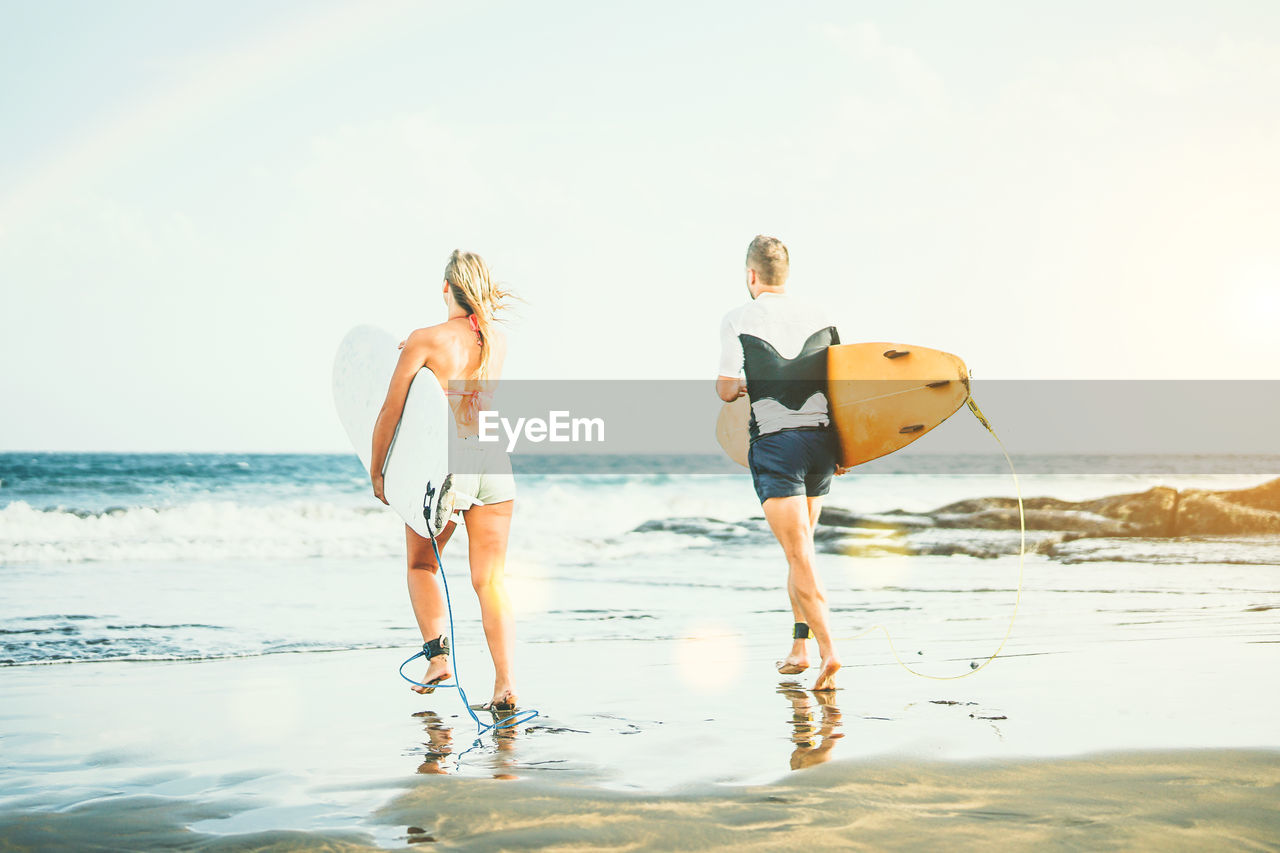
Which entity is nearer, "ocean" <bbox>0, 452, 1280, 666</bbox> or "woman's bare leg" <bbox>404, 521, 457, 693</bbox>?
"woman's bare leg" <bbox>404, 521, 457, 693</bbox>

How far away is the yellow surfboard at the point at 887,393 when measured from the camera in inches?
184

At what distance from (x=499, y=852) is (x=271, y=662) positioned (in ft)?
12.2

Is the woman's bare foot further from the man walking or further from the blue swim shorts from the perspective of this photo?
the blue swim shorts

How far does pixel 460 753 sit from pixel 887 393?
268 centimetres

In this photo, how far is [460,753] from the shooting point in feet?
10.9

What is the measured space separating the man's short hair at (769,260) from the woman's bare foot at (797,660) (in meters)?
1.77

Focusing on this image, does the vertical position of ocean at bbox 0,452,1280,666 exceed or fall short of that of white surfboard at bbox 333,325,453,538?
it falls short

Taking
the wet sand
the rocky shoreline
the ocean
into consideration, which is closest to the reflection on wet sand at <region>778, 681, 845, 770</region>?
the wet sand

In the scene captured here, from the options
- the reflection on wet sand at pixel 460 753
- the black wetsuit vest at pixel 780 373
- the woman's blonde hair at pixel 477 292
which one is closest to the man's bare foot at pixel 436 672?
the reflection on wet sand at pixel 460 753

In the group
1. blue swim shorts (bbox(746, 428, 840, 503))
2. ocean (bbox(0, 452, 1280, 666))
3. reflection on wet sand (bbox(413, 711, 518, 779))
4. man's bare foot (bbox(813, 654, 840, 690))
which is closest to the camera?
reflection on wet sand (bbox(413, 711, 518, 779))

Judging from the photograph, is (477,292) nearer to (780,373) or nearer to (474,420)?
(474,420)

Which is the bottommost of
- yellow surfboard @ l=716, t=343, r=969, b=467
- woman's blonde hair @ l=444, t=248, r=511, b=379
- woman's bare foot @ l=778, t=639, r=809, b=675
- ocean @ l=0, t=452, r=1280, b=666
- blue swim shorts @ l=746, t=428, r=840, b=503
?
ocean @ l=0, t=452, r=1280, b=666

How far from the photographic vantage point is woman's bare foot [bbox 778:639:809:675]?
4.79 meters

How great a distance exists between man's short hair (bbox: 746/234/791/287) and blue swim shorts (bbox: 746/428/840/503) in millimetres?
719
